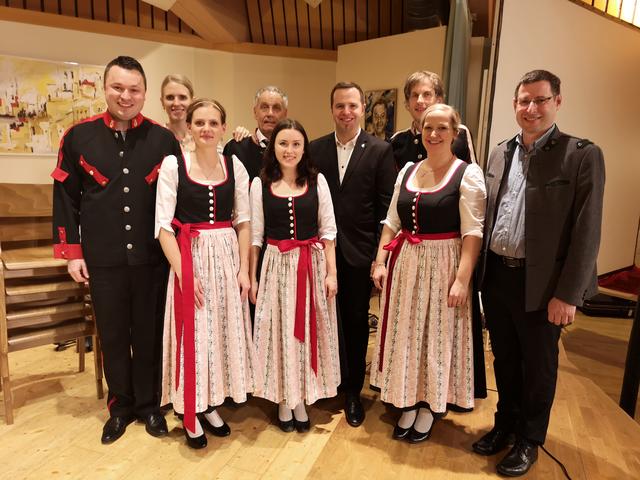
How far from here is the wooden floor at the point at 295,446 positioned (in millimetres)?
2158

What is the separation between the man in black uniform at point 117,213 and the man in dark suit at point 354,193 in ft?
2.73

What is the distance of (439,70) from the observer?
4.51 m

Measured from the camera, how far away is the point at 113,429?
7.86 feet

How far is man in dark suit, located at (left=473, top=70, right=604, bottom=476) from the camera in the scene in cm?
186

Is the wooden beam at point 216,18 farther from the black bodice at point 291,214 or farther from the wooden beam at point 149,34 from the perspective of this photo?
the black bodice at point 291,214

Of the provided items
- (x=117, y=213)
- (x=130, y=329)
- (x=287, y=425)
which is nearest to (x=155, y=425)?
(x=130, y=329)

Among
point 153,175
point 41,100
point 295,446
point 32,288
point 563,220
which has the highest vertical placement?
point 41,100

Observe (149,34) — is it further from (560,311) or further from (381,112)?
(560,311)

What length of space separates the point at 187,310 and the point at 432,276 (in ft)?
3.72

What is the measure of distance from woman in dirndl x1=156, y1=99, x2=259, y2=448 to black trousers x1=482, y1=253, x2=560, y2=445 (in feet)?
3.87

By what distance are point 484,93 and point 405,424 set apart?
2.96 metres

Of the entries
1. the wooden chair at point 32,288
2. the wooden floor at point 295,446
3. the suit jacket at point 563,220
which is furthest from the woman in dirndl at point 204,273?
the suit jacket at point 563,220

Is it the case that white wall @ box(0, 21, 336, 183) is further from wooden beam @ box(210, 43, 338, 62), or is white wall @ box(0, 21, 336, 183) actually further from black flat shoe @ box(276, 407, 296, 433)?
black flat shoe @ box(276, 407, 296, 433)

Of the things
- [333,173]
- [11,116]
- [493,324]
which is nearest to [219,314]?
[333,173]
